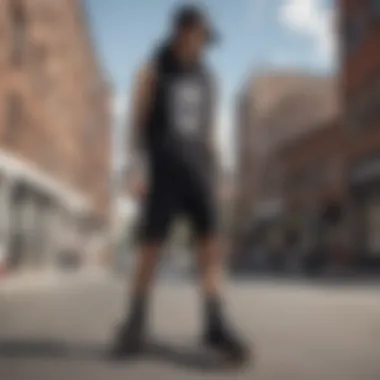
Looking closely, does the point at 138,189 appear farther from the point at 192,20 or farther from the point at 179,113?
the point at 192,20

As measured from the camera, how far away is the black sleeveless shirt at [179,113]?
1.50m

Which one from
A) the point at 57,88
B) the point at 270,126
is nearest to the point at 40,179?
the point at 57,88

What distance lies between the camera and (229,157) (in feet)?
5.09

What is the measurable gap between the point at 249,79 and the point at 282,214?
320 mm

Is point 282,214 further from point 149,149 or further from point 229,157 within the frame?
point 149,149

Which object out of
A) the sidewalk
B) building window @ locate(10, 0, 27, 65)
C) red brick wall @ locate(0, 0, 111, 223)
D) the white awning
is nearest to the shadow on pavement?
the sidewalk

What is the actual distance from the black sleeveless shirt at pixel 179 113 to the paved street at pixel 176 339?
0.27 meters

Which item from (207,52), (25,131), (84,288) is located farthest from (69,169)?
(207,52)

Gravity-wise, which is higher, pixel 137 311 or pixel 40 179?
pixel 40 179

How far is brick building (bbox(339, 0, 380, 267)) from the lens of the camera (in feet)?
5.42

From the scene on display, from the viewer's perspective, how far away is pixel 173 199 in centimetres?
150

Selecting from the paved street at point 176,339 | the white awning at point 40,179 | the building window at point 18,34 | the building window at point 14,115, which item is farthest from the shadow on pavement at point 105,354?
the building window at point 18,34

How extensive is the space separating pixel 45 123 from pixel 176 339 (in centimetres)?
92

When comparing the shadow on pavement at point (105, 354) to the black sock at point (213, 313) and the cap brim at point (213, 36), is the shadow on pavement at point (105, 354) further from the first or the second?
the cap brim at point (213, 36)
